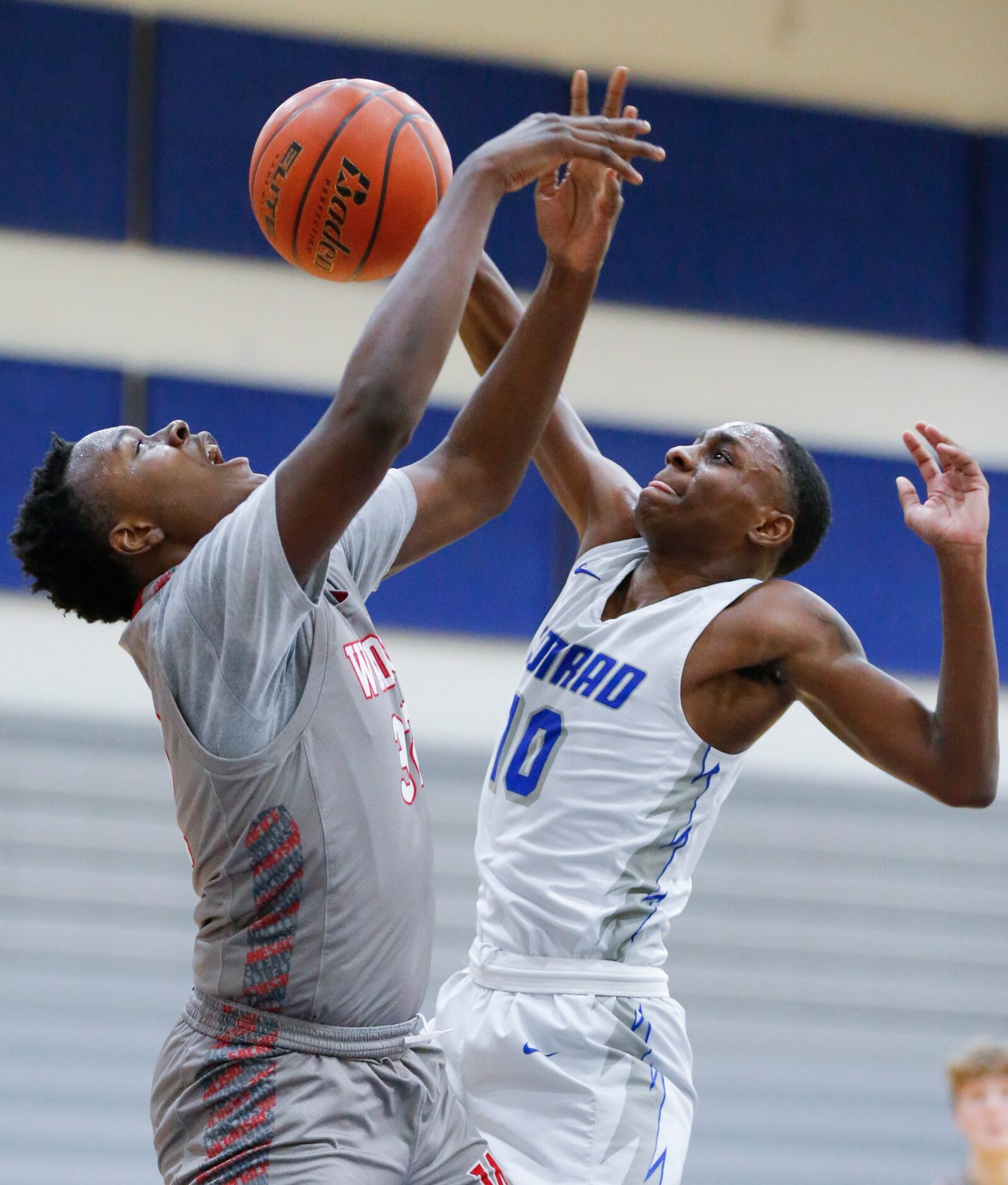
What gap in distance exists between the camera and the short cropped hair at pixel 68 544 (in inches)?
98.3

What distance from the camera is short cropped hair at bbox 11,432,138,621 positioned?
250 cm

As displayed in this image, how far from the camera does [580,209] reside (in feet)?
9.47

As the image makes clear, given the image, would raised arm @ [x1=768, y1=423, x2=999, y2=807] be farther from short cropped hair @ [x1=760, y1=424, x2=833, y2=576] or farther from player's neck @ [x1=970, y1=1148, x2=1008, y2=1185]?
player's neck @ [x1=970, y1=1148, x2=1008, y2=1185]

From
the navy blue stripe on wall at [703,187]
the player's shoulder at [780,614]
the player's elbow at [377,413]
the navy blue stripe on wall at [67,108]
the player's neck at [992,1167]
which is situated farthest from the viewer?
the navy blue stripe on wall at [703,187]

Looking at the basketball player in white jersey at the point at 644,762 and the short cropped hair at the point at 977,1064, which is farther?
the short cropped hair at the point at 977,1064

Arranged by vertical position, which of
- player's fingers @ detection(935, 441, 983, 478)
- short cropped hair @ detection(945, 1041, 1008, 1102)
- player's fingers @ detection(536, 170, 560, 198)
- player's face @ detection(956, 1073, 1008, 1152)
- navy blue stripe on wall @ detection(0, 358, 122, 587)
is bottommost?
player's face @ detection(956, 1073, 1008, 1152)

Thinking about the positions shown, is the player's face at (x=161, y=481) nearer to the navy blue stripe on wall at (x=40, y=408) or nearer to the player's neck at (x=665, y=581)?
the player's neck at (x=665, y=581)

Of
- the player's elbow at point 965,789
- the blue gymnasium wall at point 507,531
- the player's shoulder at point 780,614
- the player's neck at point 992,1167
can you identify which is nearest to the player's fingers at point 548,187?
the player's shoulder at point 780,614

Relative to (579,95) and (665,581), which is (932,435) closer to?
(665,581)

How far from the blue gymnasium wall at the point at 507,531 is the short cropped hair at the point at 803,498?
372 cm

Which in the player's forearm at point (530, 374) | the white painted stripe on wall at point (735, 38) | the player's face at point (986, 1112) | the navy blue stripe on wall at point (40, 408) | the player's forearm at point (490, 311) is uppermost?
the white painted stripe on wall at point (735, 38)

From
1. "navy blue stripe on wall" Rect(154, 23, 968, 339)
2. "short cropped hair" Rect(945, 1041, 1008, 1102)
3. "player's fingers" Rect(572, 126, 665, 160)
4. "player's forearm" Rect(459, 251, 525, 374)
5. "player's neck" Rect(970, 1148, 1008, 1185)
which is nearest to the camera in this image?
"player's fingers" Rect(572, 126, 665, 160)

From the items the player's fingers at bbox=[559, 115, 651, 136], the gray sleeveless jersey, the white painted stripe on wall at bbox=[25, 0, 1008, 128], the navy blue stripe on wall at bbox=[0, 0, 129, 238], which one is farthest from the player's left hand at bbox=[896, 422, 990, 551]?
the white painted stripe on wall at bbox=[25, 0, 1008, 128]

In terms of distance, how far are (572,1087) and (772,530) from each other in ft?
3.61
